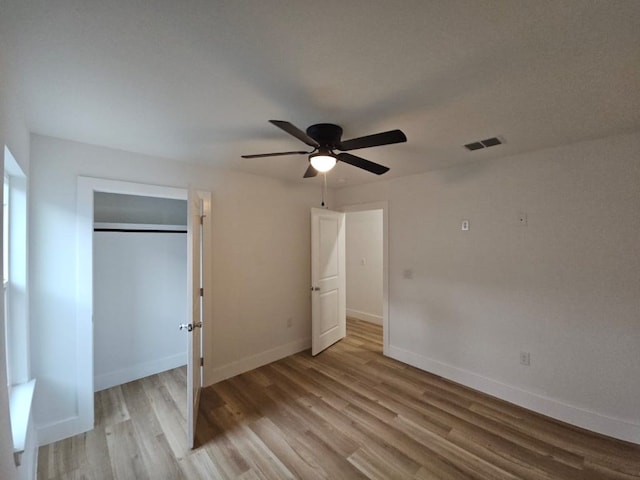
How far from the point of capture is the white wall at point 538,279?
6.84 feet

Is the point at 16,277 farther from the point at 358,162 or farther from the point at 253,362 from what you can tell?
the point at 358,162

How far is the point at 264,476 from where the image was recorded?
175cm

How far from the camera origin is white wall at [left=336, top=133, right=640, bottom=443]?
82.0 inches

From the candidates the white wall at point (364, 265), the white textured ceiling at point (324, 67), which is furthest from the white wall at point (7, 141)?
the white wall at point (364, 265)

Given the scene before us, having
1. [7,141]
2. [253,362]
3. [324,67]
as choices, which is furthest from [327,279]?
[7,141]

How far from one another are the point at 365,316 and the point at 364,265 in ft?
3.37

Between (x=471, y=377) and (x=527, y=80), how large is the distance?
2.83 meters

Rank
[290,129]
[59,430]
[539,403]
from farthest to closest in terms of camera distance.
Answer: [539,403], [59,430], [290,129]

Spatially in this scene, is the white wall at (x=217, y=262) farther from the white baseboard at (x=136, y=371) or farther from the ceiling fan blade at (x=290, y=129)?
the ceiling fan blade at (x=290, y=129)

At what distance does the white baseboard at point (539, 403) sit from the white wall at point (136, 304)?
3100 millimetres

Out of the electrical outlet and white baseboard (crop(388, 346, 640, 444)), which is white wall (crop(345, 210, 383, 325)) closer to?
white baseboard (crop(388, 346, 640, 444))

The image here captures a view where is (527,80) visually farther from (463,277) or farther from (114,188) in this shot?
(114,188)

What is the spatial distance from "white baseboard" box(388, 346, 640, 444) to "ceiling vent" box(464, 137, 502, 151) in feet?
7.76

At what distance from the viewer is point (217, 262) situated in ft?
9.80
